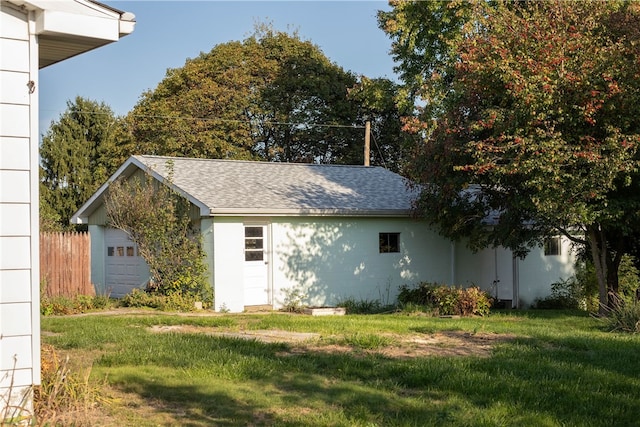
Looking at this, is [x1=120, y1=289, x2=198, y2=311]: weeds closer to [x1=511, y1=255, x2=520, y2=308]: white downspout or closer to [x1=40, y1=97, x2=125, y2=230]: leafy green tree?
[x1=511, y1=255, x2=520, y2=308]: white downspout

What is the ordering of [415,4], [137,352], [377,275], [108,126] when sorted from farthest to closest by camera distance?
1. [108,126]
2. [415,4]
3. [377,275]
4. [137,352]

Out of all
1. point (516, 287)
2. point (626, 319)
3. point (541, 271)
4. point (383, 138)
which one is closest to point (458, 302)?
point (516, 287)

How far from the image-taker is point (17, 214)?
19.7 feet

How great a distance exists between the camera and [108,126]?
111 feet

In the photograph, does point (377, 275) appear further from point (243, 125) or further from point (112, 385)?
point (243, 125)

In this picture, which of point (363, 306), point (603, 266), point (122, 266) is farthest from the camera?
point (122, 266)

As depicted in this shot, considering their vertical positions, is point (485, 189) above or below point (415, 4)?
below

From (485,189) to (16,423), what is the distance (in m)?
13.8

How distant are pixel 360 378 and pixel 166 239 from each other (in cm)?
1050

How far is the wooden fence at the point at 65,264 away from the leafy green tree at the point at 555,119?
9.09m

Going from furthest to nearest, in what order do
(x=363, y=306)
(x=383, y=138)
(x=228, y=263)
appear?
(x=383, y=138) < (x=363, y=306) < (x=228, y=263)

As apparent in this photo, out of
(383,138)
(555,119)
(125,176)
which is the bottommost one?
(125,176)

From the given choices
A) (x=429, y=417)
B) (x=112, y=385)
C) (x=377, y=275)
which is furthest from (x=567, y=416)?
(x=377, y=275)

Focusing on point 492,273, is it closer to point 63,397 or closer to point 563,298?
point 563,298
